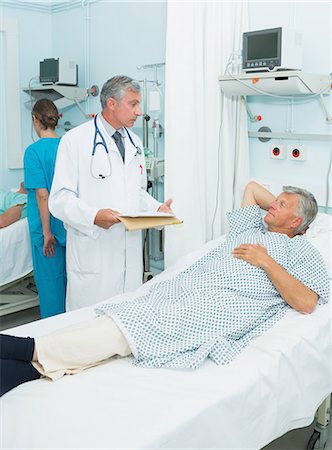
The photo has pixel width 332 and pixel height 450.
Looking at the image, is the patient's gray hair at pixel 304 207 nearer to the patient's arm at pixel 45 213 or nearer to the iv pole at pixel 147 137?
the iv pole at pixel 147 137

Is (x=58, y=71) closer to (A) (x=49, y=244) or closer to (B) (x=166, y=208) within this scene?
(A) (x=49, y=244)

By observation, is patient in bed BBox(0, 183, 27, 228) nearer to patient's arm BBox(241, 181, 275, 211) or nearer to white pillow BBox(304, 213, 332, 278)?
patient's arm BBox(241, 181, 275, 211)

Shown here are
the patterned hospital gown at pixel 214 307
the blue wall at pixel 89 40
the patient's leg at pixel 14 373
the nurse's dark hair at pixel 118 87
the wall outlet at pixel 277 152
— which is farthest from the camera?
the blue wall at pixel 89 40

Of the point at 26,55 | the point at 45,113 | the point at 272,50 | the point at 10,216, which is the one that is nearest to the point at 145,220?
the point at 272,50

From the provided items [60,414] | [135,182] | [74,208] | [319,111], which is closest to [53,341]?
[60,414]

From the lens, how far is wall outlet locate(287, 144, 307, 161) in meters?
2.65

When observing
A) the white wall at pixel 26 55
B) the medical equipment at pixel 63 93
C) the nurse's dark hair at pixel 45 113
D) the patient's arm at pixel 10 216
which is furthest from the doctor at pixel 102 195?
the white wall at pixel 26 55

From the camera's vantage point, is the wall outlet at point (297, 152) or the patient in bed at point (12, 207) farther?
the patient in bed at point (12, 207)

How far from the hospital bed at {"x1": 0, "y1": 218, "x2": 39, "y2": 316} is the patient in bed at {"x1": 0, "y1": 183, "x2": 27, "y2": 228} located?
0.03 m

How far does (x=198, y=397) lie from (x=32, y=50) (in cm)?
378

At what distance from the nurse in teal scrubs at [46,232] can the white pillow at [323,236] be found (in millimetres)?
1415

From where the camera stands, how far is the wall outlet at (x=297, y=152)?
2.65 metres

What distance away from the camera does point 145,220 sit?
7.13ft

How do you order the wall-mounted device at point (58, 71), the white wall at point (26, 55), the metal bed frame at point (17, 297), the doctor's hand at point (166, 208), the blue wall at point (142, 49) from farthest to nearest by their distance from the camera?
the white wall at point (26, 55), the wall-mounted device at point (58, 71), the metal bed frame at point (17, 297), the blue wall at point (142, 49), the doctor's hand at point (166, 208)
